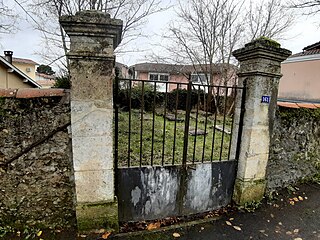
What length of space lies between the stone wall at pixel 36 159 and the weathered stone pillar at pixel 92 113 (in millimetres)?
173

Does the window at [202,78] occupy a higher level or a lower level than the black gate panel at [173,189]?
higher

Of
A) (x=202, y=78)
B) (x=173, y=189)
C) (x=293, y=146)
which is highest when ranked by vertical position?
(x=202, y=78)

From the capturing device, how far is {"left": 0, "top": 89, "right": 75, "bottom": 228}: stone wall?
2.42 meters

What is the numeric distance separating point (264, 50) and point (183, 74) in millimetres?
7471

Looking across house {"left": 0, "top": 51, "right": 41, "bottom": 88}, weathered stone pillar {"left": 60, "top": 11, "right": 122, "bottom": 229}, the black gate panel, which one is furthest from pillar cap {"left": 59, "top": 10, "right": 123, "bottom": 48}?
house {"left": 0, "top": 51, "right": 41, "bottom": 88}

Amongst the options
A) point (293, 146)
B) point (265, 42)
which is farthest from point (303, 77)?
point (265, 42)

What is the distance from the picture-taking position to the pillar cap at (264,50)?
9.84ft

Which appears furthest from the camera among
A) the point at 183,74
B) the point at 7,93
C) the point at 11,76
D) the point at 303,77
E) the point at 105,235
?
the point at 303,77

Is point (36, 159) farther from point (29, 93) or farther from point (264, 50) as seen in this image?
point (264, 50)

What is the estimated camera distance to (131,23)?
1027 centimetres

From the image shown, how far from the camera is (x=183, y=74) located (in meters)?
10.4

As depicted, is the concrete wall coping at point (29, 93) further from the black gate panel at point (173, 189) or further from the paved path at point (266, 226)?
the paved path at point (266, 226)

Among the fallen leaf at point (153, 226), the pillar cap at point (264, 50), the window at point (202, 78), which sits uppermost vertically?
the window at point (202, 78)

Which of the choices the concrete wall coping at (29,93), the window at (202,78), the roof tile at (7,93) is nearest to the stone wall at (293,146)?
the concrete wall coping at (29,93)
